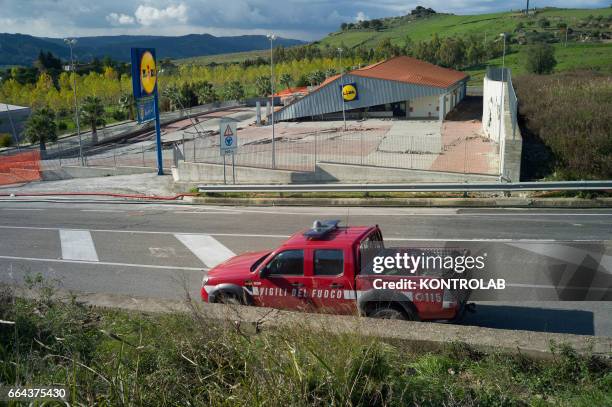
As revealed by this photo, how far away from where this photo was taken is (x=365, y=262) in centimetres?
928

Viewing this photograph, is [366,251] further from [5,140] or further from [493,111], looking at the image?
[5,140]

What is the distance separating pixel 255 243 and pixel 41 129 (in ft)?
148

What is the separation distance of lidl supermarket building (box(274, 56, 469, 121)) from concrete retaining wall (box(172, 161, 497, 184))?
1007 inches

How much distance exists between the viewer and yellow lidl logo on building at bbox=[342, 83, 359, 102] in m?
55.5

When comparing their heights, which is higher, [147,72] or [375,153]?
[147,72]

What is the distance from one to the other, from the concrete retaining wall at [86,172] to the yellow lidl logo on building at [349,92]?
74.5ft

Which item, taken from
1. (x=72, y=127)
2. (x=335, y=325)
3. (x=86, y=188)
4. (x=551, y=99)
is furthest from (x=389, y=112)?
(x=335, y=325)

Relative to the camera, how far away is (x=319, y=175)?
27641 mm

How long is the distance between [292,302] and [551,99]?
27.8 meters

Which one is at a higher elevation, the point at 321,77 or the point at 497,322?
the point at 321,77

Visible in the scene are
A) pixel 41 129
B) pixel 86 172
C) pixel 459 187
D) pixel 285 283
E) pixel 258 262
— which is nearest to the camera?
pixel 285 283

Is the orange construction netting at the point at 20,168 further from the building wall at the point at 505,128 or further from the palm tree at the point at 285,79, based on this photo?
the palm tree at the point at 285,79

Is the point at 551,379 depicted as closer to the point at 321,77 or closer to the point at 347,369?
the point at 347,369

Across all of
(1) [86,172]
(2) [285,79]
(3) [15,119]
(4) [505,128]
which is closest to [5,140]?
(3) [15,119]
